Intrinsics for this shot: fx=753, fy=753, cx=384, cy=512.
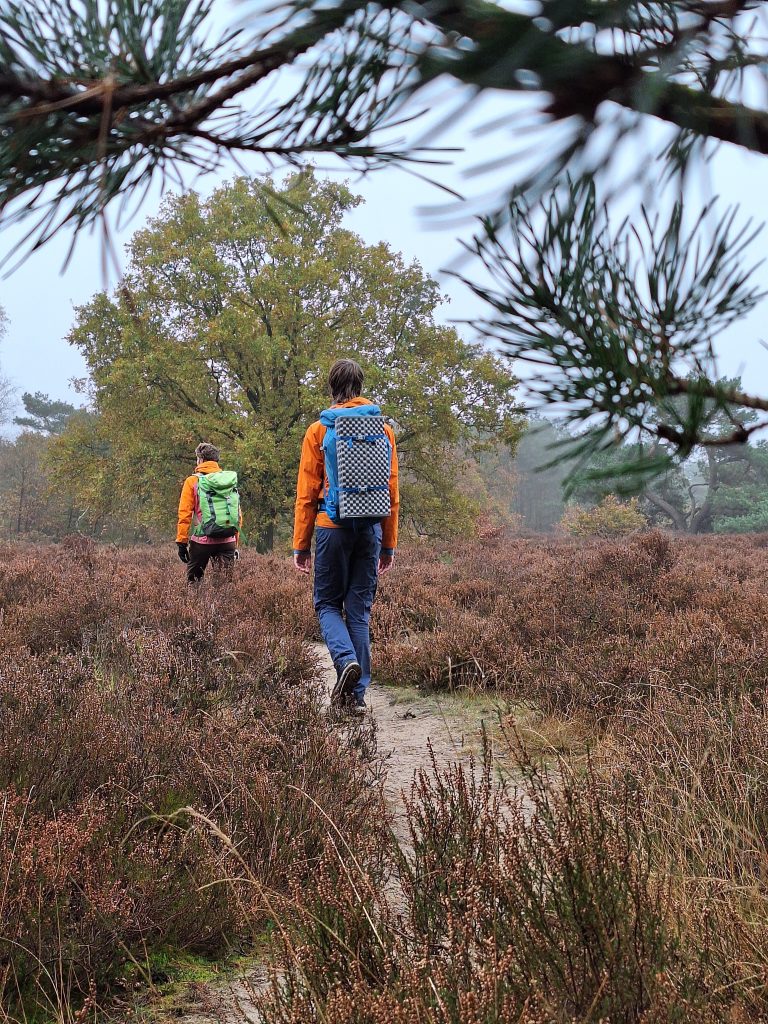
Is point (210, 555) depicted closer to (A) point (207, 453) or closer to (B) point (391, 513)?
(A) point (207, 453)

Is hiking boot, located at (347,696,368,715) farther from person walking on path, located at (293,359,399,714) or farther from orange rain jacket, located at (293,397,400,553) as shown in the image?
orange rain jacket, located at (293,397,400,553)

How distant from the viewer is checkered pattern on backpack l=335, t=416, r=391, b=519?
4609 mm

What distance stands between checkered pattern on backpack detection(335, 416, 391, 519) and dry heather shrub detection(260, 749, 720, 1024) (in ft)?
8.98

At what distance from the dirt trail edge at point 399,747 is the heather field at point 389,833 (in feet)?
0.33

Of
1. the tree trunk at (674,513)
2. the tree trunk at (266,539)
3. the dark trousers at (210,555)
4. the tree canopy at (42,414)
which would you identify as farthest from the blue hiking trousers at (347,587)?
the tree canopy at (42,414)

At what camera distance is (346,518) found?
4.63 metres

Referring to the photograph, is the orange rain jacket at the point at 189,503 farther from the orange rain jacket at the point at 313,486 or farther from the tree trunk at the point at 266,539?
the tree trunk at the point at 266,539

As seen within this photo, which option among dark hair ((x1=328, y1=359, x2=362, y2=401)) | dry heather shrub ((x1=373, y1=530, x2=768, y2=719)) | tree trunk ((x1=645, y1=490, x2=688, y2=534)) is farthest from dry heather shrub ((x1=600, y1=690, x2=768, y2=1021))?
tree trunk ((x1=645, y1=490, x2=688, y2=534))

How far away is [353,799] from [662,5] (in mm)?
2915

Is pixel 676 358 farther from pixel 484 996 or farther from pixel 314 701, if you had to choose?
pixel 314 701

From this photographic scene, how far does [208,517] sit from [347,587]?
3.13m

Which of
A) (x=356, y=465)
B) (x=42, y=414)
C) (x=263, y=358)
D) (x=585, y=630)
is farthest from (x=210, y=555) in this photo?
(x=42, y=414)

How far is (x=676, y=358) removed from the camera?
125 centimetres

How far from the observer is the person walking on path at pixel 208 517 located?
297 inches
